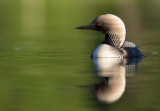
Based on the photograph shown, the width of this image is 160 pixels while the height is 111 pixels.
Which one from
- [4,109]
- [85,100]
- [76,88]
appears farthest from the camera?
[76,88]

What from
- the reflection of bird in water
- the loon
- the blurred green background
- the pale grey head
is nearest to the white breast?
the loon

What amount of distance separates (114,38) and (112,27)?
268mm

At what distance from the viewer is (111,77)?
983 centimetres

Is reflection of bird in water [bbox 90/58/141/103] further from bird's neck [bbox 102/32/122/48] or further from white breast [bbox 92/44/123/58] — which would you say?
bird's neck [bbox 102/32/122/48]

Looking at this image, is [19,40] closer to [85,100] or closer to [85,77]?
[85,77]

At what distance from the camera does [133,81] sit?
9391 mm

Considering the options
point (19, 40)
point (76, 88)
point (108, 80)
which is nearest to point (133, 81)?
point (108, 80)

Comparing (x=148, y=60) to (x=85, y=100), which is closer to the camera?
(x=85, y=100)

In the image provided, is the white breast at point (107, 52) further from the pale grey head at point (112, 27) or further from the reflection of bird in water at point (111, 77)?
the pale grey head at point (112, 27)

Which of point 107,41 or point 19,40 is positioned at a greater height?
point 107,41

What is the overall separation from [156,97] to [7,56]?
19.3ft

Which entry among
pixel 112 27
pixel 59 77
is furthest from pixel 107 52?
pixel 59 77

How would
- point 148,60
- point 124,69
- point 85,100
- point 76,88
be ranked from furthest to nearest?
point 148,60, point 124,69, point 76,88, point 85,100

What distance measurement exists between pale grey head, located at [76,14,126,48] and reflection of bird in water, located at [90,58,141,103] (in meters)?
0.73
